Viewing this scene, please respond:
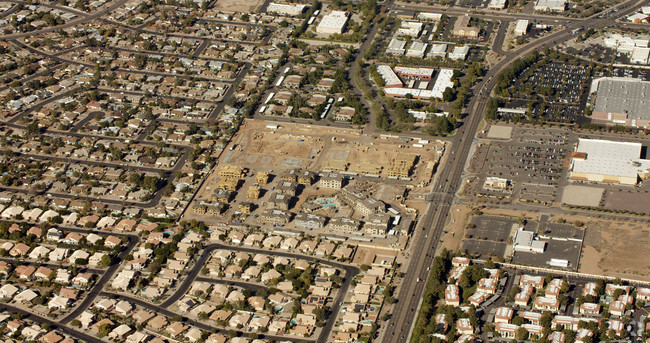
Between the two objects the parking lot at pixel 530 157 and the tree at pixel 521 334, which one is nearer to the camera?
the tree at pixel 521 334

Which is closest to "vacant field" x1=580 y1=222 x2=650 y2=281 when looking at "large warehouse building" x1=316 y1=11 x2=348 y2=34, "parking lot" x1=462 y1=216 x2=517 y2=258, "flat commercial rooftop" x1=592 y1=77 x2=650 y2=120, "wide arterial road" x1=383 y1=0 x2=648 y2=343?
"parking lot" x1=462 y1=216 x2=517 y2=258

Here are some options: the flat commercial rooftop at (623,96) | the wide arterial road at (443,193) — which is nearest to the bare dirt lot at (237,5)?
the wide arterial road at (443,193)

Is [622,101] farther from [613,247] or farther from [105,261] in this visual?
[105,261]

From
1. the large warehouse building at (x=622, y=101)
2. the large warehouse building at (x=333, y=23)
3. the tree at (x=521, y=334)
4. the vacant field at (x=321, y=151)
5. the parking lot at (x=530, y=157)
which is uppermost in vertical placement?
the large warehouse building at (x=333, y=23)

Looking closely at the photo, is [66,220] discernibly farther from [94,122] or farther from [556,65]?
[556,65]

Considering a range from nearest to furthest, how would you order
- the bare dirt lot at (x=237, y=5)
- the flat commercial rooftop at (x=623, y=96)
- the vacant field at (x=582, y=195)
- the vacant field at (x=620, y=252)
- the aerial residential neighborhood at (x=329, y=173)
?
1. the aerial residential neighborhood at (x=329, y=173)
2. the vacant field at (x=620, y=252)
3. the vacant field at (x=582, y=195)
4. the flat commercial rooftop at (x=623, y=96)
5. the bare dirt lot at (x=237, y=5)

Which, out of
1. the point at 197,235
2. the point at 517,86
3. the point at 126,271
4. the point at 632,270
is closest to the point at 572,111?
the point at 517,86

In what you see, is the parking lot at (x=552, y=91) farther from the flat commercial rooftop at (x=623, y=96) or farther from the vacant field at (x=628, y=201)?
the vacant field at (x=628, y=201)

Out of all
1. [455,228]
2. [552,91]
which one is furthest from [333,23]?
[455,228]
